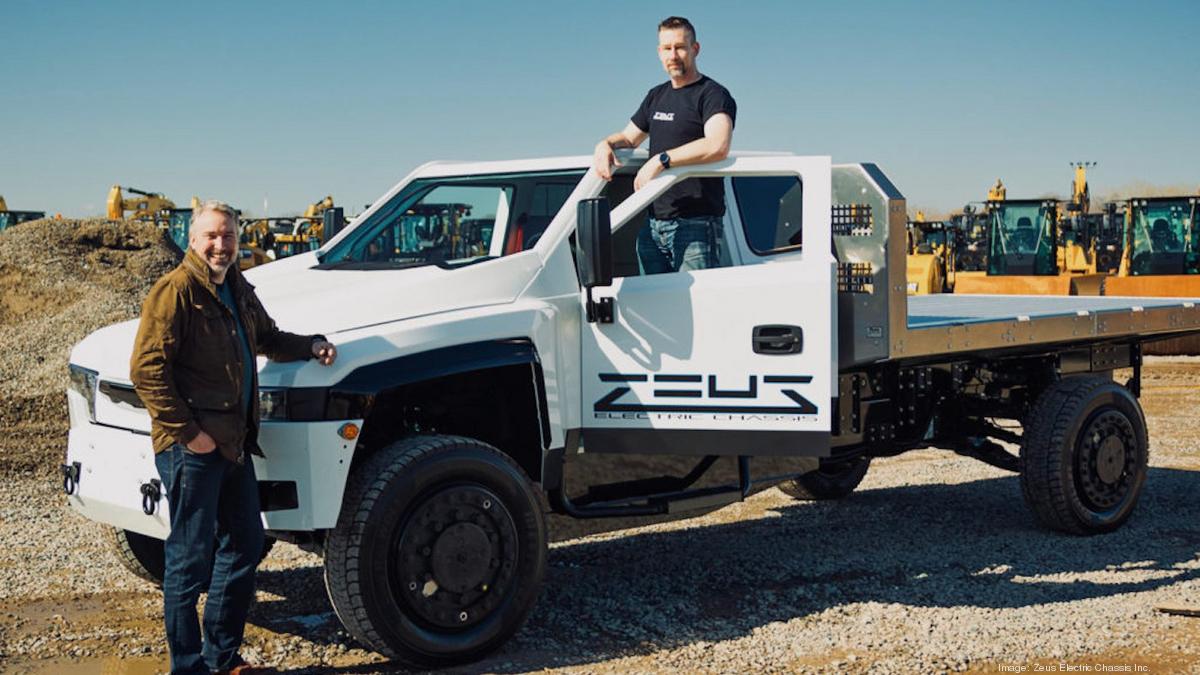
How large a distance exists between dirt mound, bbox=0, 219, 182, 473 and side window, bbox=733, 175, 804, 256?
7.05 metres

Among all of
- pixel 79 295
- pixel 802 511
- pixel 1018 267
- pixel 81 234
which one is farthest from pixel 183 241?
pixel 802 511

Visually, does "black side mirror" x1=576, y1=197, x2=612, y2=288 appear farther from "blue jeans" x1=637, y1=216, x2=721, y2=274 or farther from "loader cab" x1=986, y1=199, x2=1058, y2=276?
"loader cab" x1=986, y1=199, x2=1058, y2=276

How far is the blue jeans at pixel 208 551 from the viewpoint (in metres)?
4.68

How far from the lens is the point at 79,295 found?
19500mm

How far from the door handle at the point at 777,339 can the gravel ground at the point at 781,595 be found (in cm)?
120

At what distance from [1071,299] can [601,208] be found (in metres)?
5.09

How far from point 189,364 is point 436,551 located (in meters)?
1.21

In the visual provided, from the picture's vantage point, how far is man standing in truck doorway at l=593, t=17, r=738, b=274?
600 cm

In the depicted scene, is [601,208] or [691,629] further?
[691,629]

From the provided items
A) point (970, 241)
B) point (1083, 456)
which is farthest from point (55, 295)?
point (970, 241)

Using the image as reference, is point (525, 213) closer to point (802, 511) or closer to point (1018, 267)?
point (802, 511)

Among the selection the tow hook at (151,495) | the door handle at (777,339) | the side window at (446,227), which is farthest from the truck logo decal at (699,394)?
the tow hook at (151,495)

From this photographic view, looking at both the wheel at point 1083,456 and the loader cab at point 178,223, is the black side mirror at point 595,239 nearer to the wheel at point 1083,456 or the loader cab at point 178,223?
the wheel at point 1083,456

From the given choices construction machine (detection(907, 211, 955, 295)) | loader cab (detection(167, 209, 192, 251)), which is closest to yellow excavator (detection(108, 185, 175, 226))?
loader cab (detection(167, 209, 192, 251))
